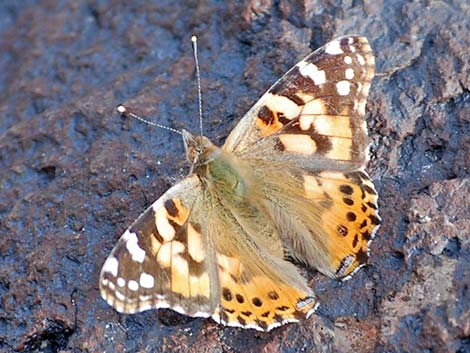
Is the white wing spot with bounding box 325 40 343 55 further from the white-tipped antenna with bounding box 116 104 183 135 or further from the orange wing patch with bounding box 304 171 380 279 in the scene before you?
the white-tipped antenna with bounding box 116 104 183 135

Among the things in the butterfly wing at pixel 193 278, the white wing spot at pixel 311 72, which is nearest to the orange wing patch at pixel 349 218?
the butterfly wing at pixel 193 278

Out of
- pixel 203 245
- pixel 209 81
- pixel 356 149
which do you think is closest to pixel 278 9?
pixel 209 81

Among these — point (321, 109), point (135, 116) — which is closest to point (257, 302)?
point (321, 109)

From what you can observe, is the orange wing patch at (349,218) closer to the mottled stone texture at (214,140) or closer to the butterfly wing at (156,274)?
the mottled stone texture at (214,140)

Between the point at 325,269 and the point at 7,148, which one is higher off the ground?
the point at 325,269

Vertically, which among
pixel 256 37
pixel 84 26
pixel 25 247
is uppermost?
pixel 256 37

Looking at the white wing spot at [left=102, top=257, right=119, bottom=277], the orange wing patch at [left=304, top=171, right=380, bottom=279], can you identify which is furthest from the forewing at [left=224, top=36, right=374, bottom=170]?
the white wing spot at [left=102, top=257, right=119, bottom=277]

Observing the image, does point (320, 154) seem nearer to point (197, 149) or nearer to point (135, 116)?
point (197, 149)

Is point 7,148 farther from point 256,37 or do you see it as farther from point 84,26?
point 256,37
